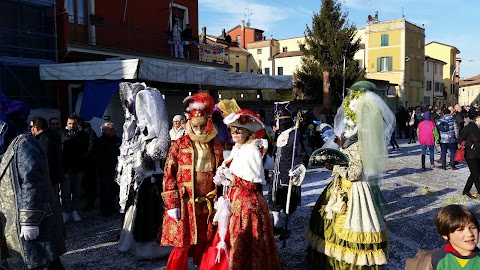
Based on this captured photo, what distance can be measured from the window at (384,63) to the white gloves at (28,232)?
44.1 m

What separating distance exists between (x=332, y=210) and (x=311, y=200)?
12.3 feet

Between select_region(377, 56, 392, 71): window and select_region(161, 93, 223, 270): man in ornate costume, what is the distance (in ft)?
140

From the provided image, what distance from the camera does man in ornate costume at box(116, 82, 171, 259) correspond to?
464cm

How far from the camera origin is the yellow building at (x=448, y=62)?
188ft

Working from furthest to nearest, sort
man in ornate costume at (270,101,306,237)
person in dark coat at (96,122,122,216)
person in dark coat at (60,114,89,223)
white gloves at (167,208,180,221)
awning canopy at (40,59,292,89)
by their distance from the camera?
awning canopy at (40,59,292,89) → person in dark coat at (96,122,122,216) → person in dark coat at (60,114,89,223) → man in ornate costume at (270,101,306,237) → white gloves at (167,208,180,221)

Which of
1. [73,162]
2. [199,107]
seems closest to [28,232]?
[199,107]

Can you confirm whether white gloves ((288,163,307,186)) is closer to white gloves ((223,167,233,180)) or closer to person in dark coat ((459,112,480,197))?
white gloves ((223,167,233,180))

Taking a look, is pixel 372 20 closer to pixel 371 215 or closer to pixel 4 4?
pixel 4 4

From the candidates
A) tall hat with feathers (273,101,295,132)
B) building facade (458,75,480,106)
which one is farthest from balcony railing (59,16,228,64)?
building facade (458,75,480,106)

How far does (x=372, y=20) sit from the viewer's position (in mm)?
44656

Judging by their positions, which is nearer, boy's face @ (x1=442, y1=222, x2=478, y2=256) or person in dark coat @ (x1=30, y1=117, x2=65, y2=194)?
boy's face @ (x1=442, y1=222, x2=478, y2=256)

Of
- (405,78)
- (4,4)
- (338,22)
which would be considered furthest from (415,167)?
(405,78)

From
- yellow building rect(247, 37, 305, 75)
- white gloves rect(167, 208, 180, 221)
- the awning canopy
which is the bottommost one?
white gloves rect(167, 208, 180, 221)

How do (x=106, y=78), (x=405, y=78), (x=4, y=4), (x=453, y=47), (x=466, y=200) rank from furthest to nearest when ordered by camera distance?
(x=453, y=47), (x=405, y=78), (x=4, y=4), (x=106, y=78), (x=466, y=200)
